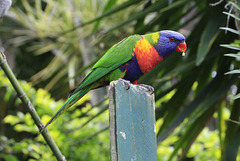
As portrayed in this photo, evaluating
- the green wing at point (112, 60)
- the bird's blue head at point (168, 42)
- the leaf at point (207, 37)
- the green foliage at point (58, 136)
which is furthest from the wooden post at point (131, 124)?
the green foliage at point (58, 136)

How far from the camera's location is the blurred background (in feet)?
6.69

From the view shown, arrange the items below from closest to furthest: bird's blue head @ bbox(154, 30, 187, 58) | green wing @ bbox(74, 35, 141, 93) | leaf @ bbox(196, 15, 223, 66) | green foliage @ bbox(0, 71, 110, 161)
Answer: green wing @ bbox(74, 35, 141, 93), bird's blue head @ bbox(154, 30, 187, 58), leaf @ bbox(196, 15, 223, 66), green foliage @ bbox(0, 71, 110, 161)

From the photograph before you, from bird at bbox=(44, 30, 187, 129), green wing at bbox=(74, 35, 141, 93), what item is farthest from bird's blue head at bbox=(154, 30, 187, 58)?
green wing at bbox=(74, 35, 141, 93)

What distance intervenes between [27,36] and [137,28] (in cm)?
252

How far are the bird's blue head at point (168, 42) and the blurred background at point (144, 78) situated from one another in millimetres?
197

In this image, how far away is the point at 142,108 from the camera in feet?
3.54

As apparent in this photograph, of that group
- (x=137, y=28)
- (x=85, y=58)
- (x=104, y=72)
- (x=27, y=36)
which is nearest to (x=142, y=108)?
(x=104, y=72)

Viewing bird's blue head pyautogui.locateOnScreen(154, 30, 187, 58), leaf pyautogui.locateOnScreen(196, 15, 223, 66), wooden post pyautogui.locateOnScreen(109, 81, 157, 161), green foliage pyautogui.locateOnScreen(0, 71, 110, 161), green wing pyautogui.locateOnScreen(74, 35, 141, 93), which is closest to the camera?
wooden post pyautogui.locateOnScreen(109, 81, 157, 161)

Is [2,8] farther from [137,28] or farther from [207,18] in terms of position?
[207,18]

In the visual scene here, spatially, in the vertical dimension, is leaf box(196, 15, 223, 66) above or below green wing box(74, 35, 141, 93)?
below

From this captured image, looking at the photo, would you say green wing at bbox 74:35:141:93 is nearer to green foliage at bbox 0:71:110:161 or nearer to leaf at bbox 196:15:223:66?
leaf at bbox 196:15:223:66

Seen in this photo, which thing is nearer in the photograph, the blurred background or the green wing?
the green wing

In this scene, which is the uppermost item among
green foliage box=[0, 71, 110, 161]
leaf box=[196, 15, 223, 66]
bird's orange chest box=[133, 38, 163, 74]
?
bird's orange chest box=[133, 38, 163, 74]

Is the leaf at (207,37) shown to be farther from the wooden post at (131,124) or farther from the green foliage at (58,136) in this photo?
the green foliage at (58,136)
